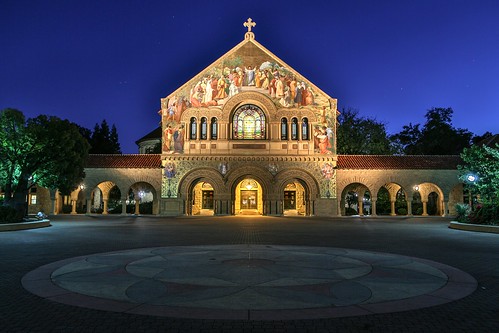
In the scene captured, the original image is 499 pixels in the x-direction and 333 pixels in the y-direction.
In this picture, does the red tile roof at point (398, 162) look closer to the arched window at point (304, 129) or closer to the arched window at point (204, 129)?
the arched window at point (304, 129)

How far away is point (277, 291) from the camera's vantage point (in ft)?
21.6

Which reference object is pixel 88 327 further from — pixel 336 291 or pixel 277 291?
pixel 336 291

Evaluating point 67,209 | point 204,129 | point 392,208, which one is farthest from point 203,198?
point 392,208

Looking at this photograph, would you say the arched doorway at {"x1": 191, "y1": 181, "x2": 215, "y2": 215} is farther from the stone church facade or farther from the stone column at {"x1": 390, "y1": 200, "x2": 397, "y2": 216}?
the stone column at {"x1": 390, "y1": 200, "x2": 397, "y2": 216}

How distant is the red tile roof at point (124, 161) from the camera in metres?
39.3

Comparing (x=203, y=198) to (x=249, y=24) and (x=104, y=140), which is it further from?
(x=104, y=140)

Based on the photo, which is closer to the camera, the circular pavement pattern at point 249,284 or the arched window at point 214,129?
the circular pavement pattern at point 249,284

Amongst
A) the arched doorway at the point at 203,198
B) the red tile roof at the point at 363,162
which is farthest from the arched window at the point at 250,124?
the red tile roof at the point at 363,162

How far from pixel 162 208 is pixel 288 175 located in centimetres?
1222

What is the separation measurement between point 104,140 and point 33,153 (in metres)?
52.5

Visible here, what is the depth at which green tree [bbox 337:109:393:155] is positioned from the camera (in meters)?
52.6

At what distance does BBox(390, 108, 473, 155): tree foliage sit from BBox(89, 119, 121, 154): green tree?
161ft

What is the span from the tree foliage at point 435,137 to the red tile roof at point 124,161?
38.0m

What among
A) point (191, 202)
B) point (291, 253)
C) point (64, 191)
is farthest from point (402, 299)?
point (191, 202)
